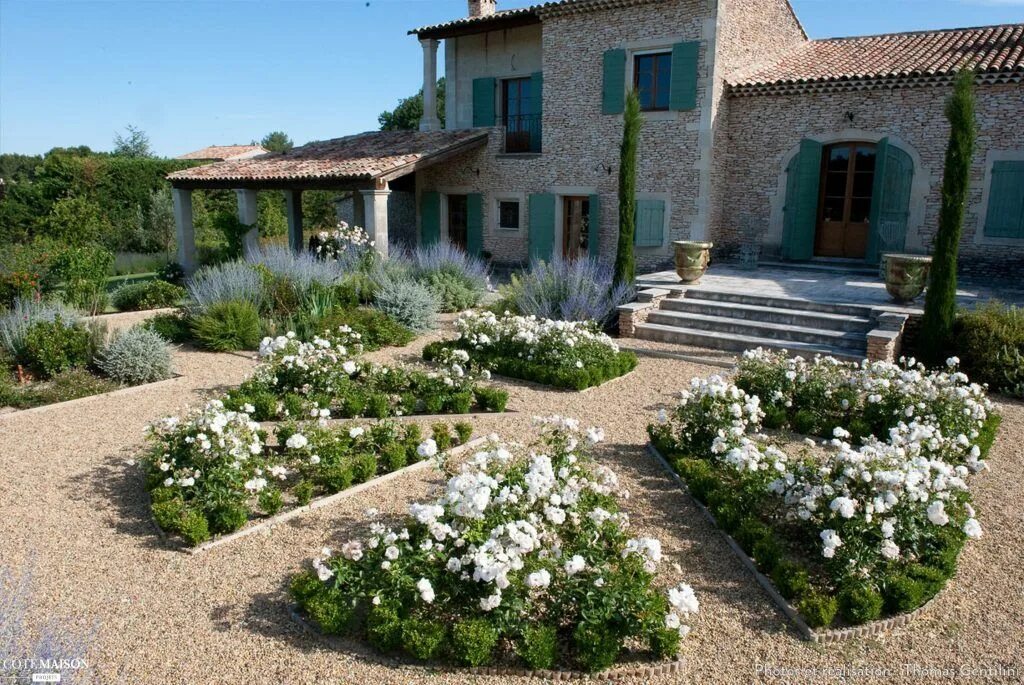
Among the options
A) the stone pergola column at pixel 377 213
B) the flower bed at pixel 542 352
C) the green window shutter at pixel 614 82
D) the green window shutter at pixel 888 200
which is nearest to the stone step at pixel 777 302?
the flower bed at pixel 542 352

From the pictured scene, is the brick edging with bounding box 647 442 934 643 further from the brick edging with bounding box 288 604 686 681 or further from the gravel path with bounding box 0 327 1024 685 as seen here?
the brick edging with bounding box 288 604 686 681

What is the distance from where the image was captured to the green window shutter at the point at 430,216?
18.0 meters

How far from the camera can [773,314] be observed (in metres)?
10.2

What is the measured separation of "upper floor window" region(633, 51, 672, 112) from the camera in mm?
14328

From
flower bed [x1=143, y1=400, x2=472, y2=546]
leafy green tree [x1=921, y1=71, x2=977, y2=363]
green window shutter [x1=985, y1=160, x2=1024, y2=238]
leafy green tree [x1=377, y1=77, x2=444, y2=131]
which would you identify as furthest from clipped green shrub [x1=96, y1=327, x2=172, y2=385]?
leafy green tree [x1=377, y1=77, x2=444, y2=131]

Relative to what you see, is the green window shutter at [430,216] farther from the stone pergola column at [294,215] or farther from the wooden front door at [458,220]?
the stone pergola column at [294,215]

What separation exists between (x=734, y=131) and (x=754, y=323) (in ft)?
19.1

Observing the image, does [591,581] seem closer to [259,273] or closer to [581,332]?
[581,332]

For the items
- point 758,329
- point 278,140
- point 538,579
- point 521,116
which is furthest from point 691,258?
point 278,140

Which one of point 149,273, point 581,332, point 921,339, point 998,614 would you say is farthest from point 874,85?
point 149,273

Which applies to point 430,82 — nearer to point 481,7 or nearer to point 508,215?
point 481,7

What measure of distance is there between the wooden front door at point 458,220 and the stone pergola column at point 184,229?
6.36 meters

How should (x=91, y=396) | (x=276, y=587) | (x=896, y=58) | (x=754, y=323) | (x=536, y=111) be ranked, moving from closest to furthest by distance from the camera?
(x=276, y=587), (x=91, y=396), (x=754, y=323), (x=896, y=58), (x=536, y=111)

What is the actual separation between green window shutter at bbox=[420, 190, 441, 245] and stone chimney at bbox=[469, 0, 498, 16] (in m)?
4.55
